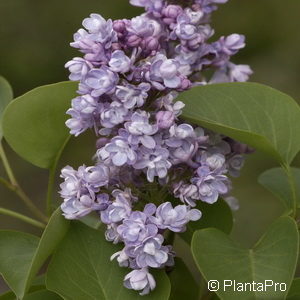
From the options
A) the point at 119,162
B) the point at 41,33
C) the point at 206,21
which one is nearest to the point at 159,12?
the point at 206,21

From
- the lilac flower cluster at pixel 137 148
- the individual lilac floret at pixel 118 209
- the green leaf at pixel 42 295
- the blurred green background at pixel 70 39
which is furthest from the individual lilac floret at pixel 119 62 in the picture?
the blurred green background at pixel 70 39

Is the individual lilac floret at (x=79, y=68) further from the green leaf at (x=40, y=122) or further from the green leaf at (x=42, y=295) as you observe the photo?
the green leaf at (x=42, y=295)

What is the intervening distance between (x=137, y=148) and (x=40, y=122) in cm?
14

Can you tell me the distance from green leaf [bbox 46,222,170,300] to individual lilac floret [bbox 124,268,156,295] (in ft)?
0.05

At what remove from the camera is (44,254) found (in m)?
0.67

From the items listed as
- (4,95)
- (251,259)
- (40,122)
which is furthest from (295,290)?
(4,95)

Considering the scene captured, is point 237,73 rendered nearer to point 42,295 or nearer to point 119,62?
point 119,62

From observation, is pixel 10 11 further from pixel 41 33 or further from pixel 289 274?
pixel 289 274

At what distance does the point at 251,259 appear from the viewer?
2.25 feet

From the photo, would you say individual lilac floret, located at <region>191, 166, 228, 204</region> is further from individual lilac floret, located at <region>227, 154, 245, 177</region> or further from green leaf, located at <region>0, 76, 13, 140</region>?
green leaf, located at <region>0, 76, 13, 140</region>

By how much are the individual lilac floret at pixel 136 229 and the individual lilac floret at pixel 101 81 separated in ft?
0.37

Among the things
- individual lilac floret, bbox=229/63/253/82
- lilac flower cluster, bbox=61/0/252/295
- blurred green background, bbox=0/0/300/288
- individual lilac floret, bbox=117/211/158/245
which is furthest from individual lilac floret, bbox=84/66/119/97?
blurred green background, bbox=0/0/300/288

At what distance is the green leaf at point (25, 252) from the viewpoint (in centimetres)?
66

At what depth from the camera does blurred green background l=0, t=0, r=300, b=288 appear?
103 inches
